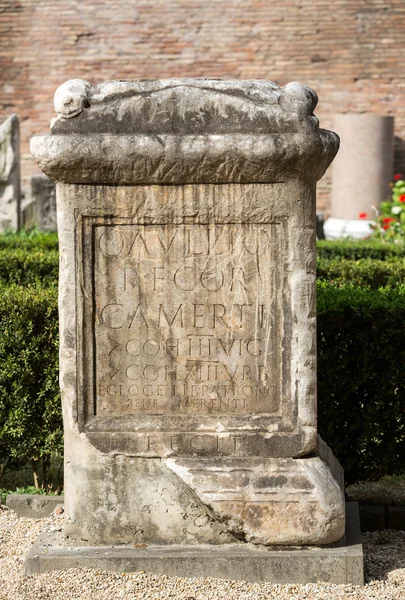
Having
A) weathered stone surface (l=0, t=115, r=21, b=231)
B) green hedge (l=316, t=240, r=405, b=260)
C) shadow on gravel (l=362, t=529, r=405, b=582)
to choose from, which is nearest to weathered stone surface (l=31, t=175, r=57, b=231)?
weathered stone surface (l=0, t=115, r=21, b=231)

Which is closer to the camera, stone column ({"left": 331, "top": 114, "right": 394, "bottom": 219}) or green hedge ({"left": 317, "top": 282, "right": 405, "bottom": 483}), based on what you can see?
green hedge ({"left": 317, "top": 282, "right": 405, "bottom": 483})

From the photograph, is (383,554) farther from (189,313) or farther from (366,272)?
(366,272)

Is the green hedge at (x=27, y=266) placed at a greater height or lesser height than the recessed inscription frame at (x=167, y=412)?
greater

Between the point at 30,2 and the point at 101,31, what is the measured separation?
127 centimetres

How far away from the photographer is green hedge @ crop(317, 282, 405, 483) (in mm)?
4254

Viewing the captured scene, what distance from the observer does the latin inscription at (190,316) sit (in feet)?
11.0

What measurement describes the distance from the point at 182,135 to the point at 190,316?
666 mm

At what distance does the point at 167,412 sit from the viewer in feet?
11.3

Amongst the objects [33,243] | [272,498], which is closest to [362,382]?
[272,498]

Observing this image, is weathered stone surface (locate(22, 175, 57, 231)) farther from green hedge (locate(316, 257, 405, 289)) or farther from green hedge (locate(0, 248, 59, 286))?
green hedge (locate(316, 257, 405, 289))

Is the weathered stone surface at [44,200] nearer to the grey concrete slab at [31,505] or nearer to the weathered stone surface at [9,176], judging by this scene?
the weathered stone surface at [9,176]

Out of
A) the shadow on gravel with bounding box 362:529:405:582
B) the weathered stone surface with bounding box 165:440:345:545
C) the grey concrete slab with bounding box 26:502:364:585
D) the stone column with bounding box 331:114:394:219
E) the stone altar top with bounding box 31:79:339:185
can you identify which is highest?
the stone column with bounding box 331:114:394:219

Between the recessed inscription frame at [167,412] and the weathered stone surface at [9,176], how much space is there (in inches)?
347

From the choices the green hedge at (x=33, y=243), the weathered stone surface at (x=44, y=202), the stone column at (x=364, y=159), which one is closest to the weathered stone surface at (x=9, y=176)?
the weathered stone surface at (x=44, y=202)
